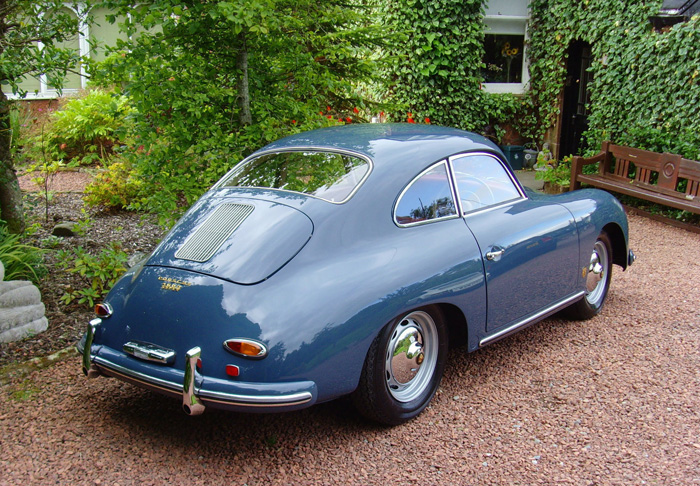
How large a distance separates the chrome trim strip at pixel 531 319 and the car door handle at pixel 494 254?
48 centimetres

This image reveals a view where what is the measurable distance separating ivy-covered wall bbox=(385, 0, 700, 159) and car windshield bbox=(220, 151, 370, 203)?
489cm

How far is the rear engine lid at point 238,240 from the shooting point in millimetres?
2975

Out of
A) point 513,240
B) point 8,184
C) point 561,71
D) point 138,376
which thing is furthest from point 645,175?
point 8,184

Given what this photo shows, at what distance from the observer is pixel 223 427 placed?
10.8 ft

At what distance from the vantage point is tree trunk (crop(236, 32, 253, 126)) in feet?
16.8

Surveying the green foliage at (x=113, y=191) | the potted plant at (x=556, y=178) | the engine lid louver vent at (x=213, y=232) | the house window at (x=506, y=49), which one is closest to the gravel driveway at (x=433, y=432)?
the engine lid louver vent at (x=213, y=232)

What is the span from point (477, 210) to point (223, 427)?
1975mm

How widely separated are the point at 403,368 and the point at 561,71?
8967 millimetres

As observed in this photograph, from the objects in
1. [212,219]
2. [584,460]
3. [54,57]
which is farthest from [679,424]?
[54,57]

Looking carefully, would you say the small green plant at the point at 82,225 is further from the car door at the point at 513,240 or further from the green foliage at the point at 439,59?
the green foliage at the point at 439,59

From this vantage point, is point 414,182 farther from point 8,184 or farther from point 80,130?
point 80,130

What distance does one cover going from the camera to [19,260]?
15.8ft

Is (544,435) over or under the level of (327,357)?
under

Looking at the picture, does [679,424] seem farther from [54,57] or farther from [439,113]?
[439,113]
